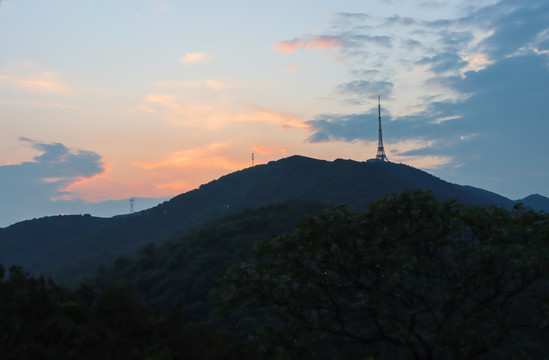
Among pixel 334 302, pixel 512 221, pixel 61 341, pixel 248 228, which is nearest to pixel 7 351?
pixel 61 341

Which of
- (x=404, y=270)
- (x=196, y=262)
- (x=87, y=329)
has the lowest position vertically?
(x=196, y=262)

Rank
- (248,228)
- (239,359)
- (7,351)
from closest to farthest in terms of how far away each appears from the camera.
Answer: (7,351) → (239,359) → (248,228)

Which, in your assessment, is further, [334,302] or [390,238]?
[334,302]

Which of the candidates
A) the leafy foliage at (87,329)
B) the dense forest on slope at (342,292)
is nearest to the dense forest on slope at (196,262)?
the dense forest on slope at (342,292)

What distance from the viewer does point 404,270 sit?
15.0 meters

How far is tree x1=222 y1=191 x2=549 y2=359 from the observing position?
582 inches

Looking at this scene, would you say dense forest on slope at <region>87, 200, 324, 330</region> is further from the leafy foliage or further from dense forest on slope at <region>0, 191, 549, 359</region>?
the leafy foliage

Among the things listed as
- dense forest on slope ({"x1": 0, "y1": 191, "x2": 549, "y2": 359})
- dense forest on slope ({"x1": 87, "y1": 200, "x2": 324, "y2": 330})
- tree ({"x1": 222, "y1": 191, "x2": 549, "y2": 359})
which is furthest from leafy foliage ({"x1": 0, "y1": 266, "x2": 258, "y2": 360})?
dense forest on slope ({"x1": 87, "y1": 200, "x2": 324, "y2": 330})

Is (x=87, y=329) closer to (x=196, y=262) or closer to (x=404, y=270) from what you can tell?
(x=404, y=270)

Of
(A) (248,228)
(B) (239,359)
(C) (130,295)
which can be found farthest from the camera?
(A) (248,228)

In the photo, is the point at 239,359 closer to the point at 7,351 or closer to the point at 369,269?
the point at 369,269

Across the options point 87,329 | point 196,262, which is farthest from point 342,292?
point 196,262

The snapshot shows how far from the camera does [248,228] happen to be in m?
124

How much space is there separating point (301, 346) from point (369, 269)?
309 cm
